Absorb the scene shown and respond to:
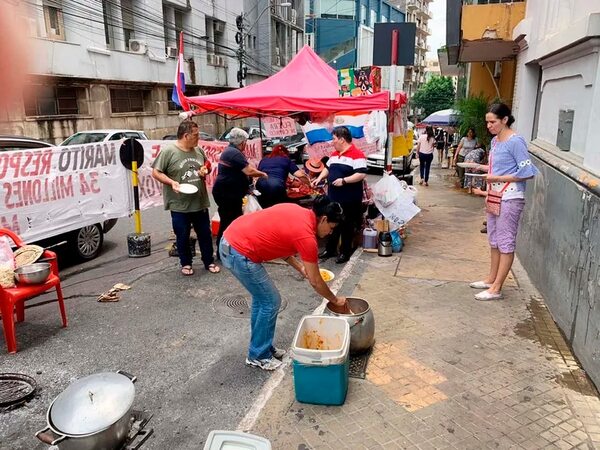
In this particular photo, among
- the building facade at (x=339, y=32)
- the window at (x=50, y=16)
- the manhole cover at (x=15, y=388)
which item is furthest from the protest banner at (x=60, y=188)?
the building facade at (x=339, y=32)

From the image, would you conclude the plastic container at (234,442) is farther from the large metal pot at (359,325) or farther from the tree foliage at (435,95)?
the tree foliage at (435,95)

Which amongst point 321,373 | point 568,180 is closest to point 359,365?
point 321,373

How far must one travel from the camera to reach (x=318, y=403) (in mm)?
3160

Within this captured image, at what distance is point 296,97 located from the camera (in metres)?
6.62

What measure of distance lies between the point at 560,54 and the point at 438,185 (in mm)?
9117

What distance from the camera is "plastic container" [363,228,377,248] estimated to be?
6684mm

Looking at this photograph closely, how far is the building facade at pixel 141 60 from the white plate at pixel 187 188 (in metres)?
6.47

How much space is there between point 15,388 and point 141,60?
1986 cm

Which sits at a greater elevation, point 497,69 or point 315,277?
point 497,69

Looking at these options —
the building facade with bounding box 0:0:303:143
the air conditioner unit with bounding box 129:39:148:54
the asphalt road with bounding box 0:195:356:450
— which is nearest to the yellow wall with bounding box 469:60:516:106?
the asphalt road with bounding box 0:195:356:450

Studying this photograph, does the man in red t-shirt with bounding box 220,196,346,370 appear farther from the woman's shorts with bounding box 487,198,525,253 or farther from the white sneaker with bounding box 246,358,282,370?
the woman's shorts with bounding box 487,198,525,253

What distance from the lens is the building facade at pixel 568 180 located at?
3508 mm

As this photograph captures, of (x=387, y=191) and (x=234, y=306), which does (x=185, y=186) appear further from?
(x=387, y=191)

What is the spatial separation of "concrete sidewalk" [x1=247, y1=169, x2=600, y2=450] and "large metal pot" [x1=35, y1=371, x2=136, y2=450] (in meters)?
0.88
